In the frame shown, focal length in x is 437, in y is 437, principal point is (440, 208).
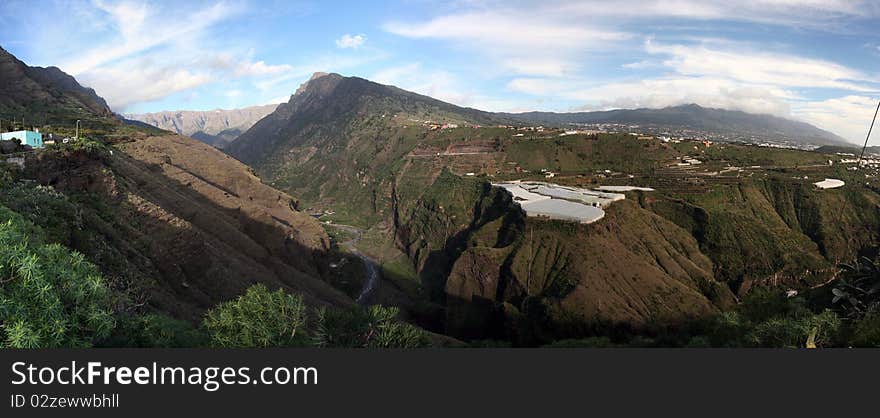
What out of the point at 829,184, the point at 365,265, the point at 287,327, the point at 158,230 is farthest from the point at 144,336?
the point at 829,184

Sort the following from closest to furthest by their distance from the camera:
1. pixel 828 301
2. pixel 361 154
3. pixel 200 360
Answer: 1. pixel 200 360
2. pixel 828 301
3. pixel 361 154

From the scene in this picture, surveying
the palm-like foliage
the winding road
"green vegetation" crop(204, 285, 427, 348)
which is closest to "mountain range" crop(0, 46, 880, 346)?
the winding road

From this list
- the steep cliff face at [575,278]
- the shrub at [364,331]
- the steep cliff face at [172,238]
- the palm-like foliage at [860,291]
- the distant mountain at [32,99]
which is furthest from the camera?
the distant mountain at [32,99]

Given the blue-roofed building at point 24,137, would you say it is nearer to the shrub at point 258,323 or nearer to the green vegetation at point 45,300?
the green vegetation at point 45,300

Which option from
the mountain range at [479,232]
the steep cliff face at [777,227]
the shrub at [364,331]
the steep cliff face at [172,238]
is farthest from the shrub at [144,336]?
the steep cliff face at [777,227]

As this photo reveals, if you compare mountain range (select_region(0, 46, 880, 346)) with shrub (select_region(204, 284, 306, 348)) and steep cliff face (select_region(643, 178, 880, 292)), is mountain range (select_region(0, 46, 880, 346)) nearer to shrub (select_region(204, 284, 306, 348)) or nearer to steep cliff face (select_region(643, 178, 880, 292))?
steep cliff face (select_region(643, 178, 880, 292))

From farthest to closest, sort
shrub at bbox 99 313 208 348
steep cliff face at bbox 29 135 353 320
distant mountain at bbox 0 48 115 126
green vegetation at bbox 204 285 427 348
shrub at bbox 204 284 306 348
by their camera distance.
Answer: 1. distant mountain at bbox 0 48 115 126
2. steep cliff face at bbox 29 135 353 320
3. green vegetation at bbox 204 285 427 348
4. shrub at bbox 204 284 306 348
5. shrub at bbox 99 313 208 348

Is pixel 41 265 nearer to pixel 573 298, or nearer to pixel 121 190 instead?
pixel 121 190

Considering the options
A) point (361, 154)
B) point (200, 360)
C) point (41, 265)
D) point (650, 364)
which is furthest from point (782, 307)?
point (361, 154)
